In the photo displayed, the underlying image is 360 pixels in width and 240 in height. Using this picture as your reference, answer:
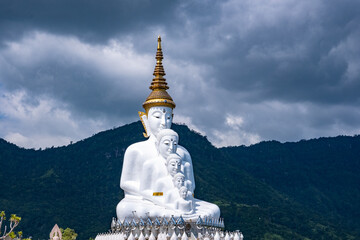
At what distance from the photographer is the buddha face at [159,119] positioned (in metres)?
18.0

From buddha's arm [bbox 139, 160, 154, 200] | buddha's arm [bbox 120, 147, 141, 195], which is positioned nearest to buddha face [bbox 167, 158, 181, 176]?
buddha's arm [bbox 139, 160, 154, 200]

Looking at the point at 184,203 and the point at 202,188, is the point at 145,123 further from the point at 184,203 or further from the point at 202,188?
the point at 202,188

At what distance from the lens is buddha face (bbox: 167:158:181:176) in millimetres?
16719

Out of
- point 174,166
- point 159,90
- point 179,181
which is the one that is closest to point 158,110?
point 159,90

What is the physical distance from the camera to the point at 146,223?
1598 centimetres

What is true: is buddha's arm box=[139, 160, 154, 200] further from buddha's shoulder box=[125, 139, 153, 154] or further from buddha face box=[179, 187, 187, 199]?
buddha face box=[179, 187, 187, 199]

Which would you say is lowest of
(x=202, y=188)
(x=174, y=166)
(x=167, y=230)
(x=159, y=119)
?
(x=167, y=230)

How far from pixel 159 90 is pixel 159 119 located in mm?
1013

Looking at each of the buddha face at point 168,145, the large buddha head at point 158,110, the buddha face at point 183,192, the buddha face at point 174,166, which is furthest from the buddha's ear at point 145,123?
the buddha face at point 183,192

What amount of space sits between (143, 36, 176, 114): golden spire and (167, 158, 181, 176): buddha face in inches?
82.9

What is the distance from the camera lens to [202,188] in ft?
186

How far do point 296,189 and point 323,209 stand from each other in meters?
8.42

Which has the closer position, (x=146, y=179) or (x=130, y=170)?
(x=146, y=179)

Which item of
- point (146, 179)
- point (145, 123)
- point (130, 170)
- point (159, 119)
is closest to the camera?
point (146, 179)
